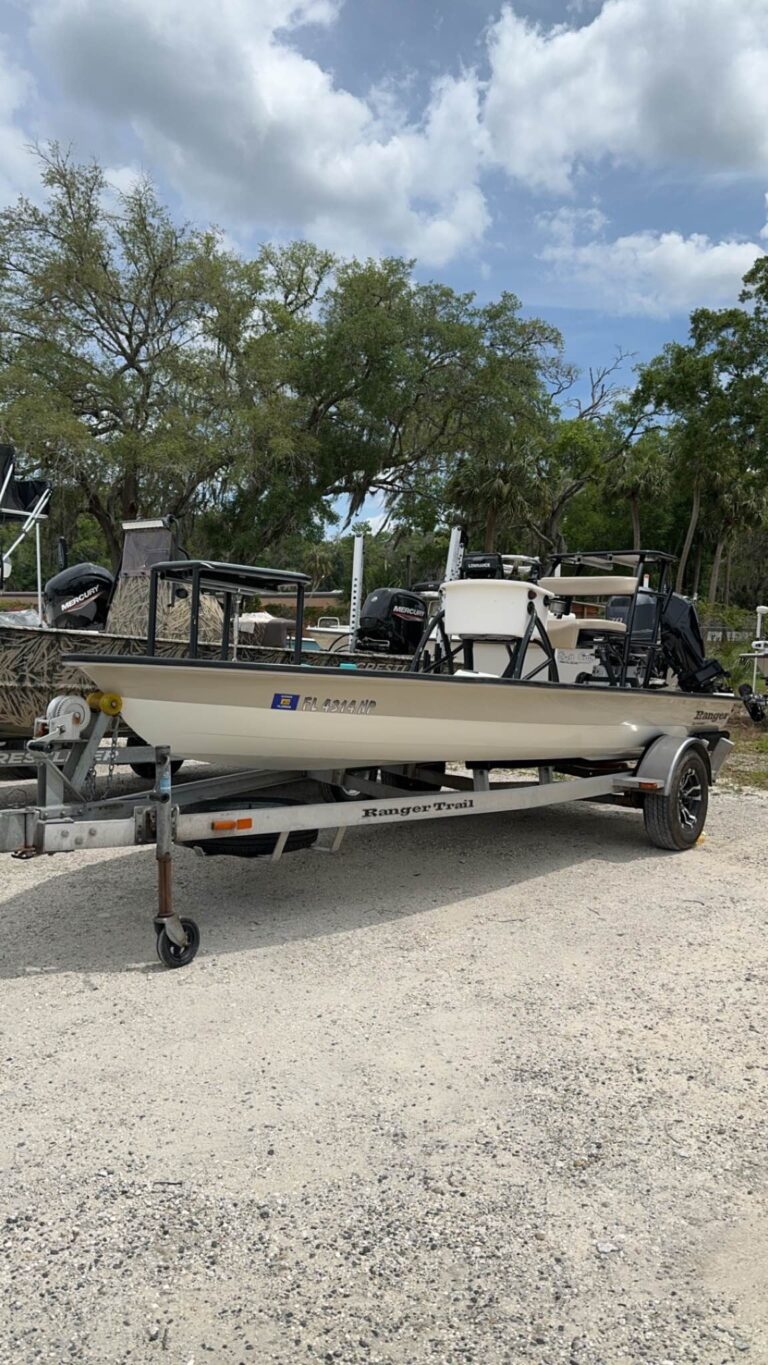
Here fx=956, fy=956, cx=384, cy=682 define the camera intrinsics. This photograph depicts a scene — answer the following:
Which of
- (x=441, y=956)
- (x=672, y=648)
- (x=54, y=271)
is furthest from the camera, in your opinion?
(x=54, y=271)

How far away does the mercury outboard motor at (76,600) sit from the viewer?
7566mm

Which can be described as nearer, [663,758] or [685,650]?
[663,758]

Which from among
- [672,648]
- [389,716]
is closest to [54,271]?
[672,648]

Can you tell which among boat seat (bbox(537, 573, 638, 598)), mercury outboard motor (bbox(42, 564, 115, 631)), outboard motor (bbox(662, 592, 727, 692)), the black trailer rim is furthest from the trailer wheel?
mercury outboard motor (bbox(42, 564, 115, 631))

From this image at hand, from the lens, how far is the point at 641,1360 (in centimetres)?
208

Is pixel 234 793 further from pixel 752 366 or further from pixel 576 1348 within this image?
pixel 752 366

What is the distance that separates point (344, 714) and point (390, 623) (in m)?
3.82

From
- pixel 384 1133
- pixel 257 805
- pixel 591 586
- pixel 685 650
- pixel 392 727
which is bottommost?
pixel 384 1133

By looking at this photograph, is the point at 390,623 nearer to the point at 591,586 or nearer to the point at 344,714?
the point at 591,586

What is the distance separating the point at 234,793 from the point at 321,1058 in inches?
75.5

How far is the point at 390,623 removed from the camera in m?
8.55

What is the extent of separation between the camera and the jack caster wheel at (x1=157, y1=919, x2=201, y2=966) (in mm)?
4195

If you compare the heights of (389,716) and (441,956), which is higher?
(389,716)

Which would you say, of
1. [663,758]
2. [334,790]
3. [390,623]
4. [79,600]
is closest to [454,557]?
[390,623]
